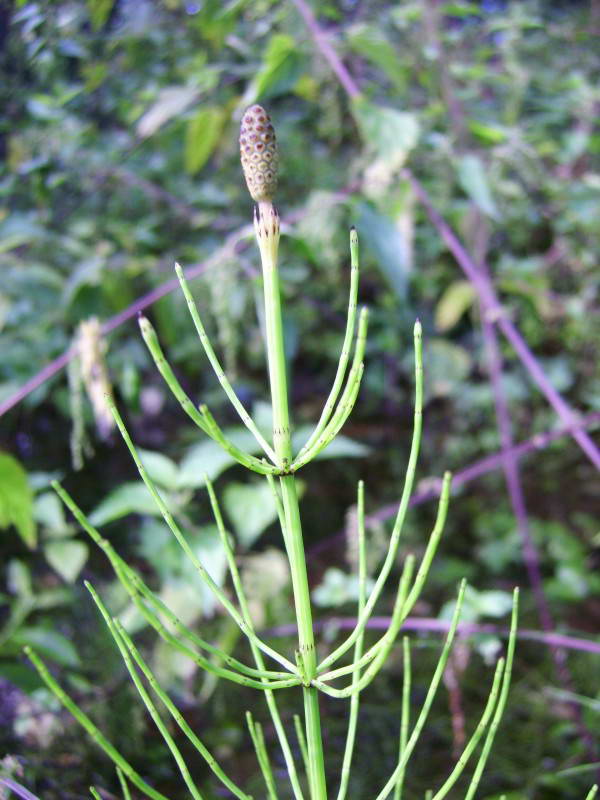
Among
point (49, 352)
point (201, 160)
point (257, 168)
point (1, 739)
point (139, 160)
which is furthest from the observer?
point (139, 160)

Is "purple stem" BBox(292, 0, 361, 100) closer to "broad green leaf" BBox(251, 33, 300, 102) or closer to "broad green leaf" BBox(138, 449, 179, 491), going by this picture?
"broad green leaf" BBox(251, 33, 300, 102)

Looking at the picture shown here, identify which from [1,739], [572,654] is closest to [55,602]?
[1,739]

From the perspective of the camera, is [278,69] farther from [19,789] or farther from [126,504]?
[19,789]

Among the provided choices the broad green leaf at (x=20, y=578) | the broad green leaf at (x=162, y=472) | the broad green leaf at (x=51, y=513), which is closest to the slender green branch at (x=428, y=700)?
the broad green leaf at (x=162, y=472)

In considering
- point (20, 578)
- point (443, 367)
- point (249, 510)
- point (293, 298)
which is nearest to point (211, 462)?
point (249, 510)

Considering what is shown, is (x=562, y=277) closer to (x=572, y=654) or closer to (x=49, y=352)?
(x=572, y=654)

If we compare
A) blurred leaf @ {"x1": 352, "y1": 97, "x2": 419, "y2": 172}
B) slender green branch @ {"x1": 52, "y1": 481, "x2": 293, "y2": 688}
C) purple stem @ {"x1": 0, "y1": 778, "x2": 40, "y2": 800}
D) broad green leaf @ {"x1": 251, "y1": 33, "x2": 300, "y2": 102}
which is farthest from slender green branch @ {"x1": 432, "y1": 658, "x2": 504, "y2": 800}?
broad green leaf @ {"x1": 251, "y1": 33, "x2": 300, "y2": 102}

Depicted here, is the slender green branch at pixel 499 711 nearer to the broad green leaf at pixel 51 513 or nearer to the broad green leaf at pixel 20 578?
the broad green leaf at pixel 51 513
